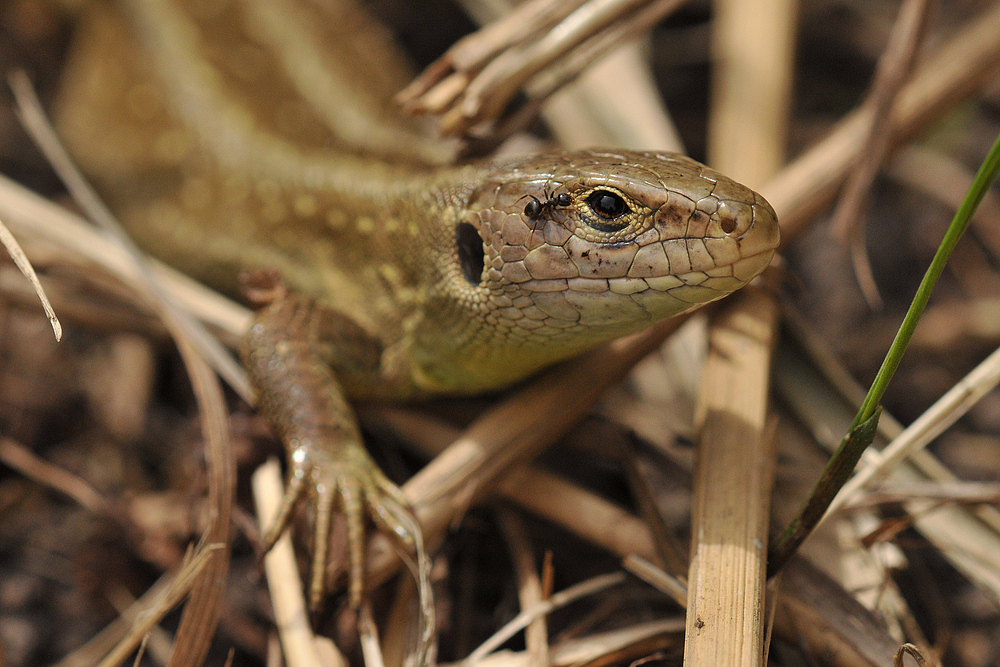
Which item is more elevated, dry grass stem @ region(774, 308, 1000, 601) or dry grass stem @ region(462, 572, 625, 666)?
dry grass stem @ region(774, 308, 1000, 601)

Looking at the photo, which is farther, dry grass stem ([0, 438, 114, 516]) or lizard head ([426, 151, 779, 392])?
dry grass stem ([0, 438, 114, 516])

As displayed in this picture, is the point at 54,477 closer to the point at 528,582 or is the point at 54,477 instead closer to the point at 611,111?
the point at 528,582

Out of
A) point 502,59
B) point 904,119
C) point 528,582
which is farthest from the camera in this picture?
point 904,119

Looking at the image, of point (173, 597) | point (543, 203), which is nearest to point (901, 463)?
point (543, 203)

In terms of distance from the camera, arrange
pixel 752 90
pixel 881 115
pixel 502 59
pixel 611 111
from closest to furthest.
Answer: pixel 502 59
pixel 881 115
pixel 752 90
pixel 611 111

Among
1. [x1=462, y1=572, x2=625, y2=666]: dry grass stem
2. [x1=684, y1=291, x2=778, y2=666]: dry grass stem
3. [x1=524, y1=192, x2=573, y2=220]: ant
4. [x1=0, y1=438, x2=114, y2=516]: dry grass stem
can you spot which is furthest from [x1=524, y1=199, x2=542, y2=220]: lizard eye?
[x1=0, y1=438, x2=114, y2=516]: dry grass stem

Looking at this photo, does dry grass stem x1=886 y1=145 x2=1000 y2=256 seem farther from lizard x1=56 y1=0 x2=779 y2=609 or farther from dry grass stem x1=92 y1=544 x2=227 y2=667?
dry grass stem x1=92 y1=544 x2=227 y2=667

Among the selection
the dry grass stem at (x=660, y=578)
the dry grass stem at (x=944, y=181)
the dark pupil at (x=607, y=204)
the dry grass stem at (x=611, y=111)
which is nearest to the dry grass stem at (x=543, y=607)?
the dry grass stem at (x=660, y=578)

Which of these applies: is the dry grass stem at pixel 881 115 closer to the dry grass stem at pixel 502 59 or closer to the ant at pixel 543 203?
the dry grass stem at pixel 502 59
